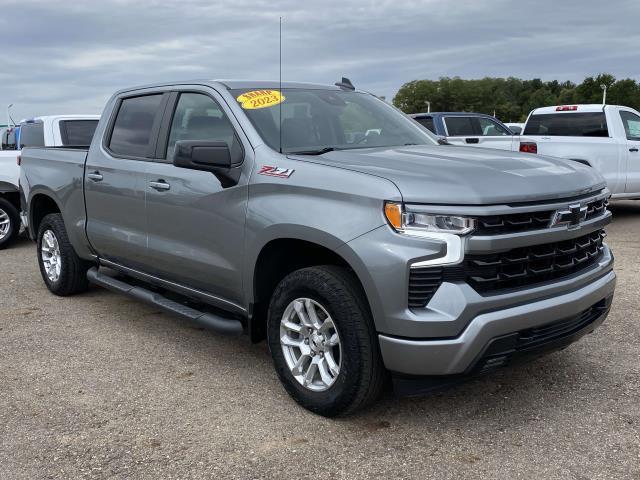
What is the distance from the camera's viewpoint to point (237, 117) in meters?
4.05

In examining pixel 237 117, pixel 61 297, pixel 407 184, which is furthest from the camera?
pixel 61 297

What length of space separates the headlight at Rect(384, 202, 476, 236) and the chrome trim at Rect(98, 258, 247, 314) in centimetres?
134

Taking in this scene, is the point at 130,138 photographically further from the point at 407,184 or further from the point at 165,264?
the point at 407,184

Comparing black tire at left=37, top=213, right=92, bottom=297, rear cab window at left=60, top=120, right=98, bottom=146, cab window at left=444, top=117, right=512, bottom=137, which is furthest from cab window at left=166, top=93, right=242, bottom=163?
cab window at left=444, top=117, right=512, bottom=137

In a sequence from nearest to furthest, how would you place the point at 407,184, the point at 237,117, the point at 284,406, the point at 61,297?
the point at 407,184
the point at 284,406
the point at 237,117
the point at 61,297

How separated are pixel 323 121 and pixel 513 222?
5.45ft

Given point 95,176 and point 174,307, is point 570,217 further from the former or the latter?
point 95,176

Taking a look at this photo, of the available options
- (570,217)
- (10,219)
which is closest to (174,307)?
(570,217)

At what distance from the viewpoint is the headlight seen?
3.03 meters

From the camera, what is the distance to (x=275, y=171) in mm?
3680

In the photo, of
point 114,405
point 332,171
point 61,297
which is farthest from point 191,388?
point 61,297

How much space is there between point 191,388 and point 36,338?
5.71ft

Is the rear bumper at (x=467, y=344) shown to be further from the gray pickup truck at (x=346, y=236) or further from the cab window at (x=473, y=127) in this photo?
the cab window at (x=473, y=127)

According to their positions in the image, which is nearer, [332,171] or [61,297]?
[332,171]
